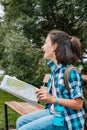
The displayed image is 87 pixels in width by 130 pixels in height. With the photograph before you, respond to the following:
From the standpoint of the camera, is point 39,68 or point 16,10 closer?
point 39,68

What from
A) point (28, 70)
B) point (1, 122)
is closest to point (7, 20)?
point (28, 70)

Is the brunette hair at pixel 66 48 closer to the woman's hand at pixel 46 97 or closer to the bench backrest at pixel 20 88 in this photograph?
the woman's hand at pixel 46 97

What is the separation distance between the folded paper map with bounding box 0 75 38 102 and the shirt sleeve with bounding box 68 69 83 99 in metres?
0.58

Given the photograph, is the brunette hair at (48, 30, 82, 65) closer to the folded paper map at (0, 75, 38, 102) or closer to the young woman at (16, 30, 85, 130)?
the young woman at (16, 30, 85, 130)

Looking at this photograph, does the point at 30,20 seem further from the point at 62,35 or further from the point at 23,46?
the point at 62,35

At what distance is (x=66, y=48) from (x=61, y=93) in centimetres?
37

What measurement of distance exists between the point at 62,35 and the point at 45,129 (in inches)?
30.7

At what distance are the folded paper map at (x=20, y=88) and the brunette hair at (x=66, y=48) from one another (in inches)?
19.0

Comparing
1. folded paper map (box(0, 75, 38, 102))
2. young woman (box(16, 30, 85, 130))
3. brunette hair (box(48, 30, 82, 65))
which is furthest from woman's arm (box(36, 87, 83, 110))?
folded paper map (box(0, 75, 38, 102))

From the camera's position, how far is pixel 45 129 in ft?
10.5

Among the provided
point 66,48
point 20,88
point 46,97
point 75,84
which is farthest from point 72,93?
point 20,88

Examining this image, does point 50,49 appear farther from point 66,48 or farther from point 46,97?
point 46,97

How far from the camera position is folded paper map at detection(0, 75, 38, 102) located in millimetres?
3602

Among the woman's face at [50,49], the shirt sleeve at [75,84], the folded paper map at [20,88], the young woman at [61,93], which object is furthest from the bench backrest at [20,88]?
the shirt sleeve at [75,84]
